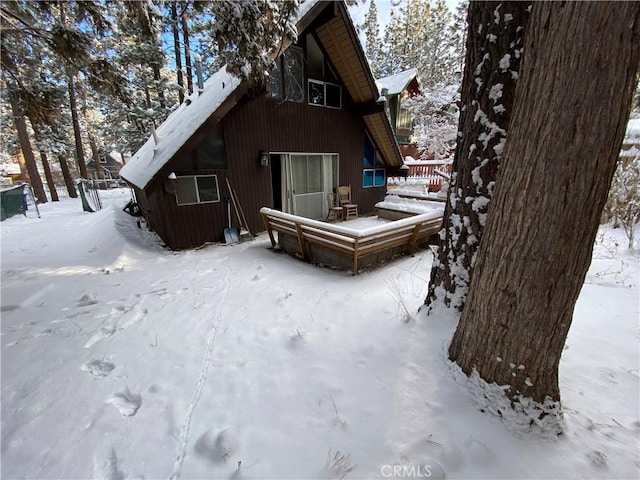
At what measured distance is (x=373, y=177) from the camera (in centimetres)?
1021

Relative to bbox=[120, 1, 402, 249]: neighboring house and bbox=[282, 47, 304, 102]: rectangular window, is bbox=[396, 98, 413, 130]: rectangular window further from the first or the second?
bbox=[282, 47, 304, 102]: rectangular window

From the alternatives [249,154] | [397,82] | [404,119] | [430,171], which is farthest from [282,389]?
[397,82]

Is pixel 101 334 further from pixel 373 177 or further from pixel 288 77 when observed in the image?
pixel 373 177

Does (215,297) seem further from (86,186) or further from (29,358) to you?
(86,186)

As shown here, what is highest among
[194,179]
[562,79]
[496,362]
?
[562,79]

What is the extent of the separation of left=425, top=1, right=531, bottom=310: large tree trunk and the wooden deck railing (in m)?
1.86

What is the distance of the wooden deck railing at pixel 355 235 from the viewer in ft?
14.0

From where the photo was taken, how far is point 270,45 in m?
3.95

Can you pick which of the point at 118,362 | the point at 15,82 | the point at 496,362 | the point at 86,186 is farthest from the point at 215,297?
the point at 86,186

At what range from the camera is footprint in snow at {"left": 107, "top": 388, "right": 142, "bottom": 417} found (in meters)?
1.88

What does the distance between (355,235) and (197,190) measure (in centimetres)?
428

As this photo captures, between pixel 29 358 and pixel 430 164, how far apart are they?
13.9 m

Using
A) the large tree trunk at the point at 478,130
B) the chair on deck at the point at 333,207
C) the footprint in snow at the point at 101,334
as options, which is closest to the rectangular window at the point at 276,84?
the chair on deck at the point at 333,207

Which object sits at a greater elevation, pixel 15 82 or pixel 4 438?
pixel 15 82
